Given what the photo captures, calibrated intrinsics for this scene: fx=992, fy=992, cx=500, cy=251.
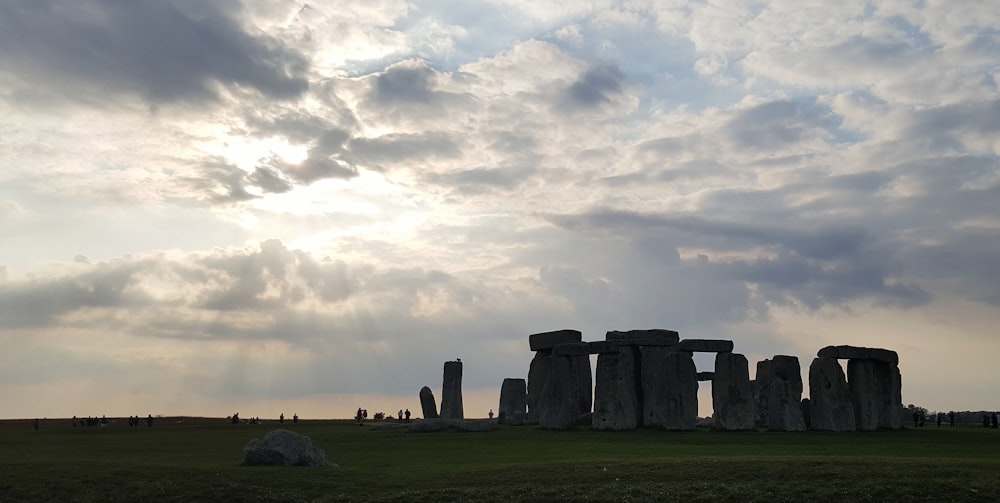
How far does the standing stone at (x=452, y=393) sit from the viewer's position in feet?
179

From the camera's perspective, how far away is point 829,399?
42469mm

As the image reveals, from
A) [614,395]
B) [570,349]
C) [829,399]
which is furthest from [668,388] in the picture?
[829,399]

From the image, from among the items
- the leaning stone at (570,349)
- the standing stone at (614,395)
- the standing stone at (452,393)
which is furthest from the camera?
the standing stone at (452,393)

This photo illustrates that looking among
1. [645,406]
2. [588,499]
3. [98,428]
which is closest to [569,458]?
[588,499]

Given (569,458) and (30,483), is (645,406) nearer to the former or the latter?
(569,458)

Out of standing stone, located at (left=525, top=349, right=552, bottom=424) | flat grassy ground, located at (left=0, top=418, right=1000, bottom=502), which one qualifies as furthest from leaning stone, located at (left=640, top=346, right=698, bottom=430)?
flat grassy ground, located at (left=0, top=418, right=1000, bottom=502)

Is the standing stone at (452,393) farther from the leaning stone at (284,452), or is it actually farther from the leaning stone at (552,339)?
the leaning stone at (284,452)

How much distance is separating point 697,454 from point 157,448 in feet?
62.3

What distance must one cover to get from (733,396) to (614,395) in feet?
16.3

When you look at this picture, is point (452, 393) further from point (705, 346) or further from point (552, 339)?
point (705, 346)

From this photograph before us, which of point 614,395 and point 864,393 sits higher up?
point 864,393

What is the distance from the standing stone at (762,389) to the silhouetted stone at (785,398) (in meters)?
3.16

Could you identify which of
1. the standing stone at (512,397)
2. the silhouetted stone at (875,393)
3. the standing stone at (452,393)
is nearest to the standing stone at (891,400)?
the silhouetted stone at (875,393)

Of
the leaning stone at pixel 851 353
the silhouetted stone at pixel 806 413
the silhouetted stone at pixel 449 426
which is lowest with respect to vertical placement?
the silhouetted stone at pixel 449 426
